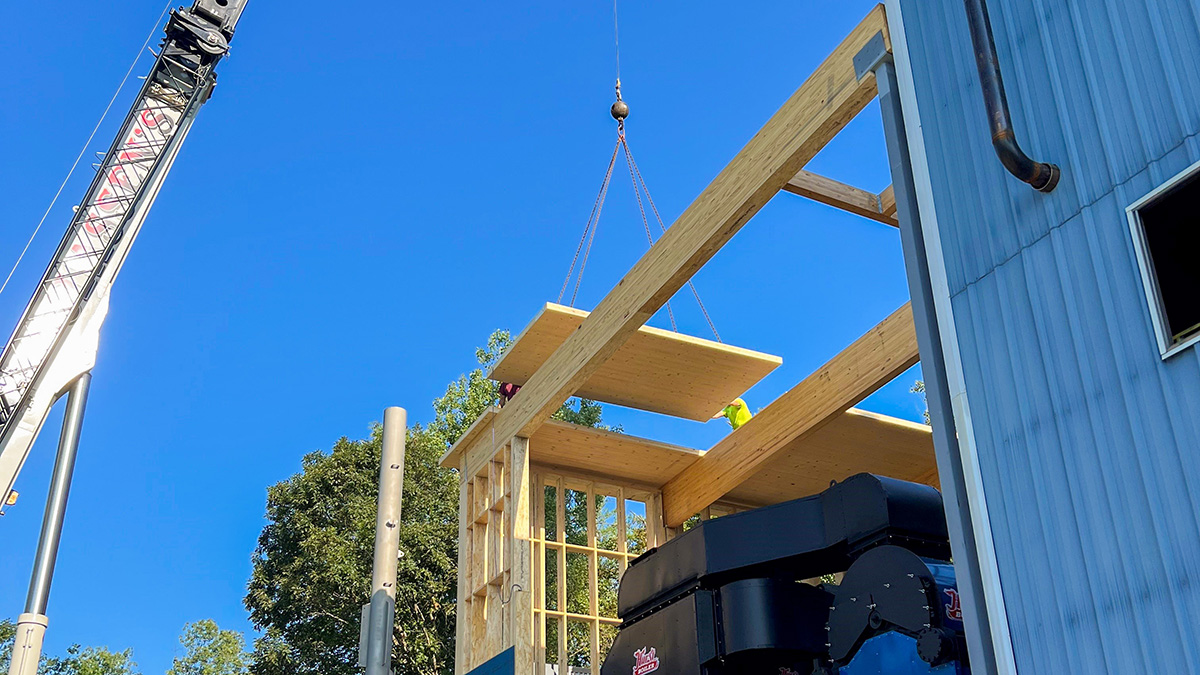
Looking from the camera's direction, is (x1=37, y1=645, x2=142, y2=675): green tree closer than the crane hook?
No

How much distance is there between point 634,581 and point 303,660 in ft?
68.4

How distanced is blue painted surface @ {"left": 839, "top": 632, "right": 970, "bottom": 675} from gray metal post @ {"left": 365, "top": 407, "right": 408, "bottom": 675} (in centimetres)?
312

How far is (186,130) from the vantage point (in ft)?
67.9

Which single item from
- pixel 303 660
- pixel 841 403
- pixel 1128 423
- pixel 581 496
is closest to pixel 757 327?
pixel 581 496

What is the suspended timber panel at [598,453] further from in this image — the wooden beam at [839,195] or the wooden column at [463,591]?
the wooden beam at [839,195]

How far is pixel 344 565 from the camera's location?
1084 inches

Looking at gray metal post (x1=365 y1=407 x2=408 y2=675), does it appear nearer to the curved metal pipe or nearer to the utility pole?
the utility pole

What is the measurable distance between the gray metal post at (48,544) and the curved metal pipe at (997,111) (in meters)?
14.2

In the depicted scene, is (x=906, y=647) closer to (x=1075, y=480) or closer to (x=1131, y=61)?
(x=1075, y=480)

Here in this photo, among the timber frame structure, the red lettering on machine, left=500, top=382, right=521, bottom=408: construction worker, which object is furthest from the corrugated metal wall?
left=500, top=382, right=521, bottom=408: construction worker

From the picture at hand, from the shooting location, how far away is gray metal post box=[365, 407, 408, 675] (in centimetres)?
598

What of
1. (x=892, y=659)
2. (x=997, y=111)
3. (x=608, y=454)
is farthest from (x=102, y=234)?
(x=997, y=111)

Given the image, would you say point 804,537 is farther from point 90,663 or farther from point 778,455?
point 90,663

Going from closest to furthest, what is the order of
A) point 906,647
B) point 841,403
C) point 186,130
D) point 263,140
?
point 906,647 → point 841,403 → point 186,130 → point 263,140
